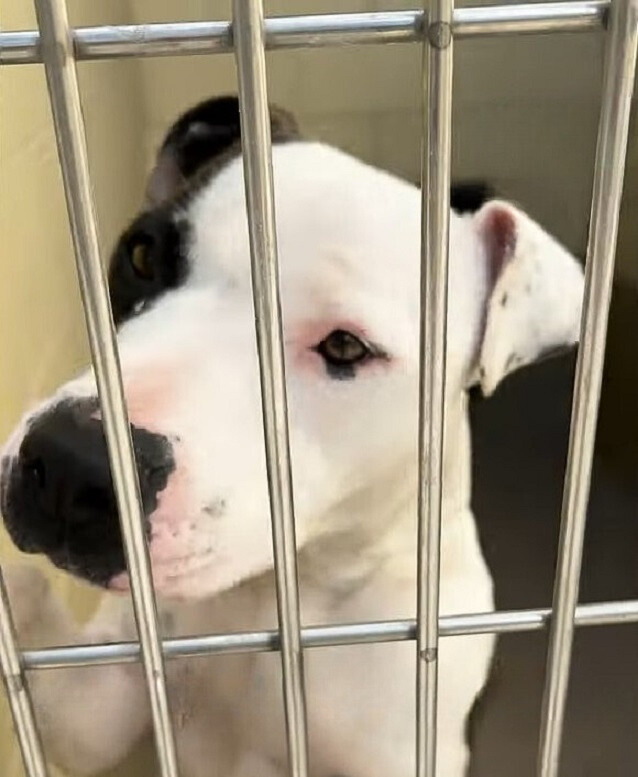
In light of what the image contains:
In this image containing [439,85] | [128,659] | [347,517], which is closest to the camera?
[439,85]

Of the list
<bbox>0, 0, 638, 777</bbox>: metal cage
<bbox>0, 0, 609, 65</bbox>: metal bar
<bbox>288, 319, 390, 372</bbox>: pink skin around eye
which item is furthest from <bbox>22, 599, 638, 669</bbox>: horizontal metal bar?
<bbox>0, 0, 609, 65</bbox>: metal bar

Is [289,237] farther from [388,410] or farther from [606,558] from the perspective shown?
[606,558]

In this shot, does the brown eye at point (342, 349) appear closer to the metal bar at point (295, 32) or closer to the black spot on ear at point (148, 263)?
the black spot on ear at point (148, 263)

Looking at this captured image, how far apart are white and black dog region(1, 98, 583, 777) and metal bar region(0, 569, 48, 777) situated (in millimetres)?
55

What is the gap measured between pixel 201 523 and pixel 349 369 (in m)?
0.11

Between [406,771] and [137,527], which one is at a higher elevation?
[137,527]

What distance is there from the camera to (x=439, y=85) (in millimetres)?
378

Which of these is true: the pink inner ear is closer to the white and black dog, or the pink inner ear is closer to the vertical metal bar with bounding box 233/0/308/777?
the white and black dog

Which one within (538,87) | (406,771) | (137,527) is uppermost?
(538,87)

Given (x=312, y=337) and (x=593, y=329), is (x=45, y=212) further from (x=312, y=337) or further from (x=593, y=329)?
(x=593, y=329)

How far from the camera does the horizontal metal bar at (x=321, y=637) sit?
1.61 feet

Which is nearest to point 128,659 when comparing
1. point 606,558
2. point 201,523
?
point 201,523

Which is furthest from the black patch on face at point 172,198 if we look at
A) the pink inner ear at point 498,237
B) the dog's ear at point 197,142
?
the pink inner ear at point 498,237

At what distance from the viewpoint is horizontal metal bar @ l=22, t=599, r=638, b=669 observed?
0.49 metres
